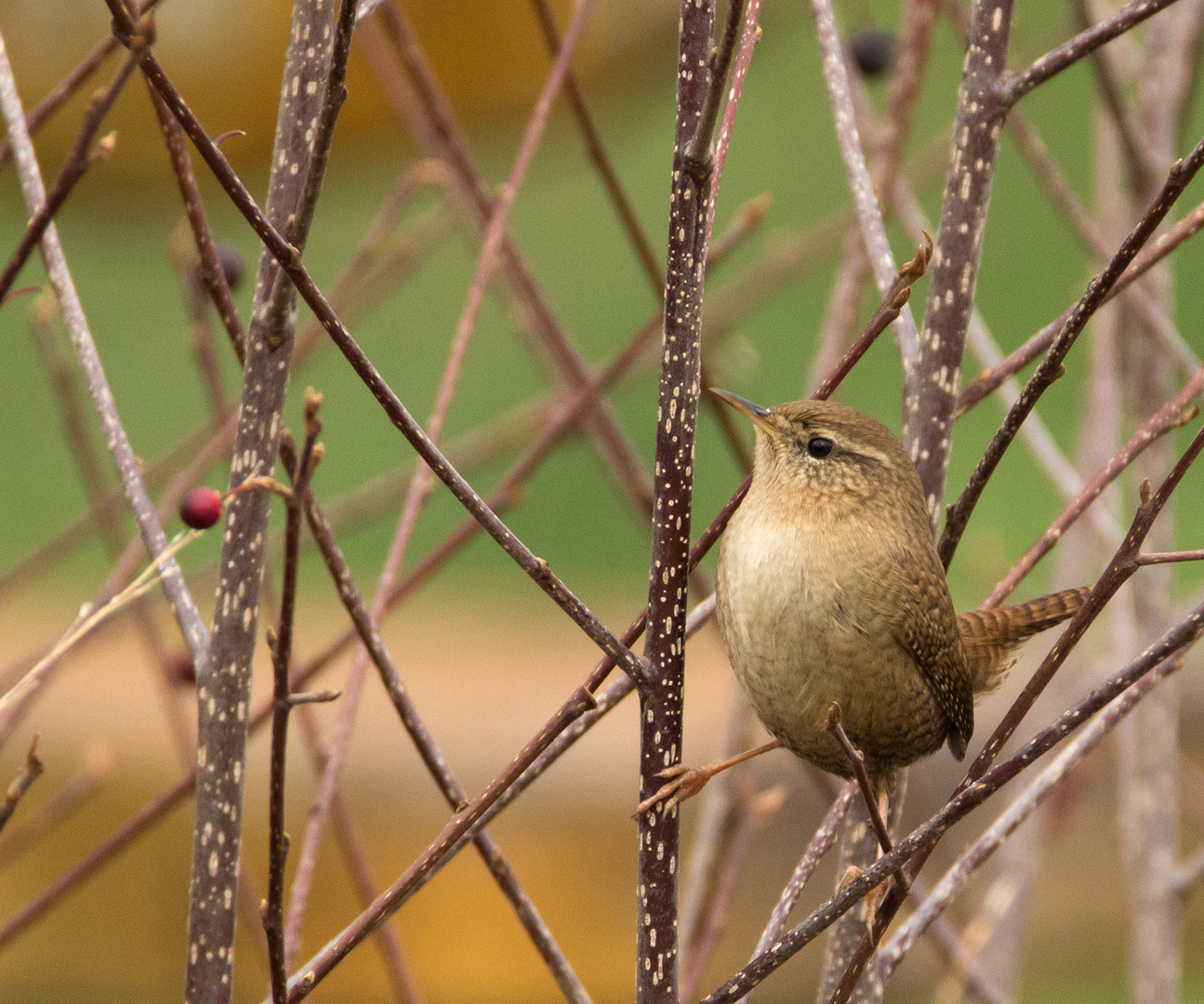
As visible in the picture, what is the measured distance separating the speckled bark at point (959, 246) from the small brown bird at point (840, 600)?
0.20 ft

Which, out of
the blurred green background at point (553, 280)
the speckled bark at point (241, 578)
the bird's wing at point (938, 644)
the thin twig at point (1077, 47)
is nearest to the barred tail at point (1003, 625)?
the bird's wing at point (938, 644)

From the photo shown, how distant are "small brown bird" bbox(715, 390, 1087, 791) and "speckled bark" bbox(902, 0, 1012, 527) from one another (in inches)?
2.4

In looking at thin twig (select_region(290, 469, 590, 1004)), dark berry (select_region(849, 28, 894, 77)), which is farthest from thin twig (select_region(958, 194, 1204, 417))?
dark berry (select_region(849, 28, 894, 77))

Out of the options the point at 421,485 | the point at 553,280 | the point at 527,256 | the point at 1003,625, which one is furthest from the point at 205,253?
the point at 553,280

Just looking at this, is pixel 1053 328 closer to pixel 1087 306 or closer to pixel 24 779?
pixel 1087 306

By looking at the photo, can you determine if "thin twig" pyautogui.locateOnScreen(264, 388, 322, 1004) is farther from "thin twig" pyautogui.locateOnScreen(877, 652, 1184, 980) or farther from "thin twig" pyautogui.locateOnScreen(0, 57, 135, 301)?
"thin twig" pyautogui.locateOnScreen(877, 652, 1184, 980)

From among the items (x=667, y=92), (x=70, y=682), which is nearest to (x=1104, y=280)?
(x=70, y=682)

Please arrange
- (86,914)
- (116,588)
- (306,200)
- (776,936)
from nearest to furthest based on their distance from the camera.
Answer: (306,200), (776,936), (116,588), (86,914)

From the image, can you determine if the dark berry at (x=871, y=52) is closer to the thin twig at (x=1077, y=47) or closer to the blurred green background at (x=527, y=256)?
the thin twig at (x=1077, y=47)

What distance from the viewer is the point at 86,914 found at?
440 cm

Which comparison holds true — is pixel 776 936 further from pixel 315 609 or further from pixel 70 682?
pixel 315 609

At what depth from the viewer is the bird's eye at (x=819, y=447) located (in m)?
1.72

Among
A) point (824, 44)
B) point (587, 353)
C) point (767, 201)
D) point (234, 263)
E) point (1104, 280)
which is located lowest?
point (587, 353)

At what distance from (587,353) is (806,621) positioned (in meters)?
5.67
